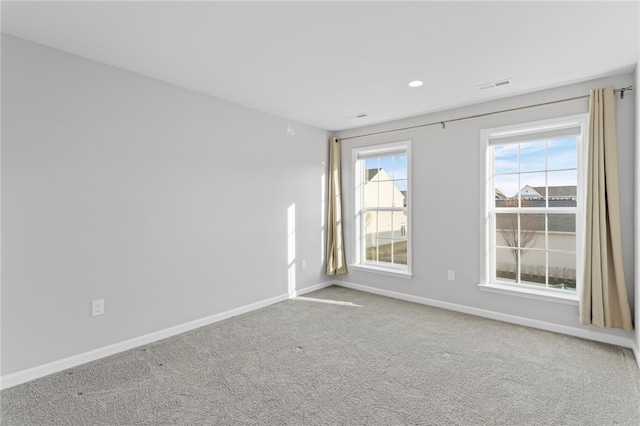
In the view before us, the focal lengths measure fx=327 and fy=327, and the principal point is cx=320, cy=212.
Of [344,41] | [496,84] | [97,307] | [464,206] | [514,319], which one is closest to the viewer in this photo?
[344,41]

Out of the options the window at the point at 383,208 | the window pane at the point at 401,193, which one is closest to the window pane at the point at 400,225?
the window at the point at 383,208

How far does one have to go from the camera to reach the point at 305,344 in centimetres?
296

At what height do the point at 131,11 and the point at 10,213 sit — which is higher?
the point at 131,11

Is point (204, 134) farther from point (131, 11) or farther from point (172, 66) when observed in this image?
point (131, 11)

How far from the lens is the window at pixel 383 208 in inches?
176

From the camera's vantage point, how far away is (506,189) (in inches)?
145

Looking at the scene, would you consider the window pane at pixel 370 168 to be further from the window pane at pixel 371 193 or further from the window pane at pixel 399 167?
the window pane at pixel 399 167

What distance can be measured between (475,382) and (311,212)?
9.76 feet

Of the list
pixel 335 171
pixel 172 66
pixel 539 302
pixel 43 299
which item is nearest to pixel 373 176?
pixel 335 171

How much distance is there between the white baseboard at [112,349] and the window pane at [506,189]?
117 inches

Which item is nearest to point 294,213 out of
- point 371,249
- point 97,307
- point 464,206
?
point 371,249

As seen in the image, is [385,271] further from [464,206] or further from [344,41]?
[344,41]

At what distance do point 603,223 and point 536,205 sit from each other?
26.5 inches

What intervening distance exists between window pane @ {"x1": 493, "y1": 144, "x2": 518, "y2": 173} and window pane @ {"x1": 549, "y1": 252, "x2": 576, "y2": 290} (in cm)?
100
